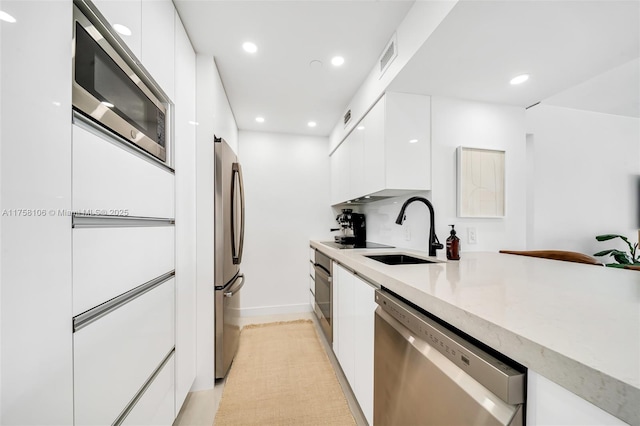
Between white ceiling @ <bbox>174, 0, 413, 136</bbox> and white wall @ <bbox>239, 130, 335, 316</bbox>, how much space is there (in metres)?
0.90

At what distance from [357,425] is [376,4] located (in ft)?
8.20

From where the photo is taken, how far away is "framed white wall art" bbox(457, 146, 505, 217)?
1.84 meters

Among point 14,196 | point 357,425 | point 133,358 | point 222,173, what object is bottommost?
point 357,425

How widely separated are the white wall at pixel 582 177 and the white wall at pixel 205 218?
10.3ft

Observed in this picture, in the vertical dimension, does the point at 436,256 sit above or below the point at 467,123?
below

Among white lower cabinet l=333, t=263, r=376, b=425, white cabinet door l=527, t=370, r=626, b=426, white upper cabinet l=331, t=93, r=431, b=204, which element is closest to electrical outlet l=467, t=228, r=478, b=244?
white upper cabinet l=331, t=93, r=431, b=204

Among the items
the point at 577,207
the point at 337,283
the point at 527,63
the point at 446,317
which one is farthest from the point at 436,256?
the point at 577,207

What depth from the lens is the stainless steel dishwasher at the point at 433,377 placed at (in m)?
0.55

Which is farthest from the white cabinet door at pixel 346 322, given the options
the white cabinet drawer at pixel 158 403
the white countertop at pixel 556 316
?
the white cabinet drawer at pixel 158 403

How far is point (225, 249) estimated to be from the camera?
72.2 inches

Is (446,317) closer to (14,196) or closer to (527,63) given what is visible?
(14,196)

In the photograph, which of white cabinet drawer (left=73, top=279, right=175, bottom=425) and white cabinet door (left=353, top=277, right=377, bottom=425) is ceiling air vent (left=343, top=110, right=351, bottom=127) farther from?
white cabinet drawer (left=73, top=279, right=175, bottom=425)

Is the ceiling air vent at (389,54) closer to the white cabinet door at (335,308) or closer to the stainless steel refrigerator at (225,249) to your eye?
the stainless steel refrigerator at (225,249)

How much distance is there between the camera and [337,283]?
1.91 metres
